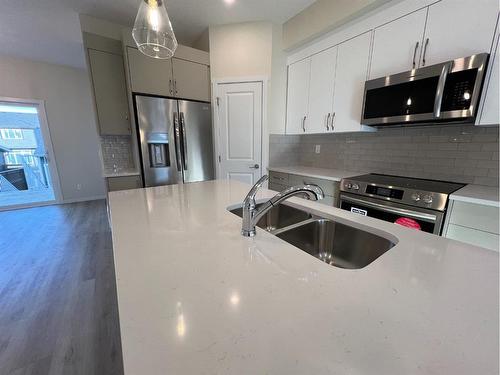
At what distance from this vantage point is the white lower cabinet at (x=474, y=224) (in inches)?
53.1

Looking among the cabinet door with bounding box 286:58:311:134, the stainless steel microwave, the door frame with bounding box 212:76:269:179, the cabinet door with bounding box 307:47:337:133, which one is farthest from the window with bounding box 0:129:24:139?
the stainless steel microwave

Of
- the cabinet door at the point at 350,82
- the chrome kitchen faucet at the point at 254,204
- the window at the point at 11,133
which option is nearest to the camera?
the chrome kitchen faucet at the point at 254,204

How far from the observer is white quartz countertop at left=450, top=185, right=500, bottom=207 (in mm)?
1344

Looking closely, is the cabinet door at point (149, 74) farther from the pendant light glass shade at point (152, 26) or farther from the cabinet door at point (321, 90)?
the cabinet door at point (321, 90)

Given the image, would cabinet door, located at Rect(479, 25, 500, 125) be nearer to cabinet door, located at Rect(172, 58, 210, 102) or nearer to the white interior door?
the white interior door

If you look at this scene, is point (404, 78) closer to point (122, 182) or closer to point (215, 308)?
point (215, 308)

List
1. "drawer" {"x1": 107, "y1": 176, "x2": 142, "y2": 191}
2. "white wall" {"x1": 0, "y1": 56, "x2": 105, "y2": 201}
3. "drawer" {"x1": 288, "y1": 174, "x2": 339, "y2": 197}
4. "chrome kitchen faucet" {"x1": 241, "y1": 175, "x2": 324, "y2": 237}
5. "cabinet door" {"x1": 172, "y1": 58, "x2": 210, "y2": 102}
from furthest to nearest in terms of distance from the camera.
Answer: "white wall" {"x1": 0, "y1": 56, "x2": 105, "y2": 201}
"cabinet door" {"x1": 172, "y1": 58, "x2": 210, "y2": 102}
"drawer" {"x1": 107, "y1": 176, "x2": 142, "y2": 191}
"drawer" {"x1": 288, "y1": 174, "x2": 339, "y2": 197}
"chrome kitchen faucet" {"x1": 241, "y1": 175, "x2": 324, "y2": 237}

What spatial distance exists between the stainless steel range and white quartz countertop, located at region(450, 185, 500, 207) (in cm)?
5

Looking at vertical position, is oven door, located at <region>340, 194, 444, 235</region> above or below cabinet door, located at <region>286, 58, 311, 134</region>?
below

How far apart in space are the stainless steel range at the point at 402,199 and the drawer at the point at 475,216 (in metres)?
0.06

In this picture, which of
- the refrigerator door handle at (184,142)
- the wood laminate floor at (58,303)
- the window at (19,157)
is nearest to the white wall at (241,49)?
the refrigerator door handle at (184,142)

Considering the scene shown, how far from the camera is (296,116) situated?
2885 millimetres

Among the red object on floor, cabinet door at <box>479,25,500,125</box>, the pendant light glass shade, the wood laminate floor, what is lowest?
the wood laminate floor

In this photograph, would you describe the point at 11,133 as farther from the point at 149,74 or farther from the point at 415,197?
the point at 415,197
